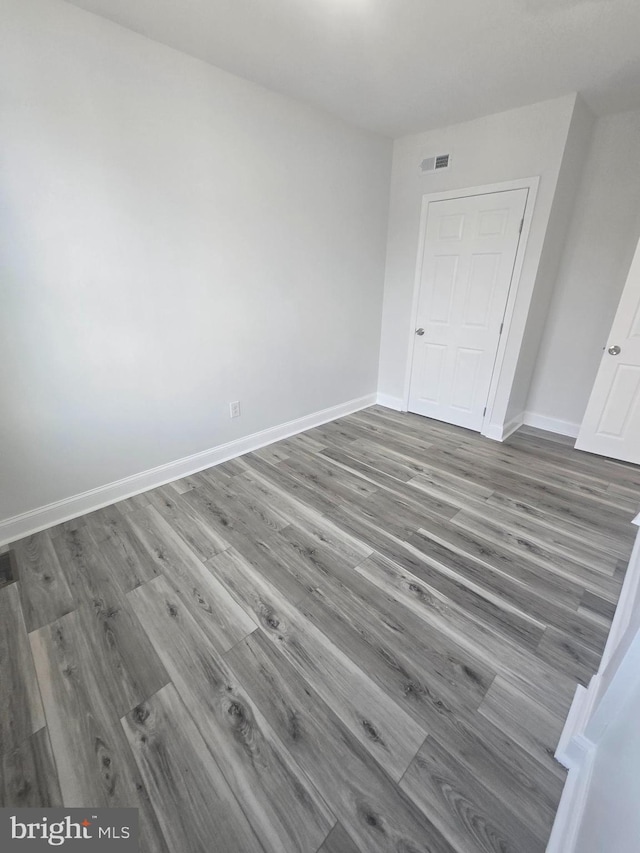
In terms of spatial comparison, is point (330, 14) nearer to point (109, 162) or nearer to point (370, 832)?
point (109, 162)

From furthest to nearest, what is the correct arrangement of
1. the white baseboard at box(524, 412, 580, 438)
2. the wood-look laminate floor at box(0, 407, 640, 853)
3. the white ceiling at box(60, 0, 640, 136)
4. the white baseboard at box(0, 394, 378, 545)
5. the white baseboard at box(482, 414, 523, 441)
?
1. the white baseboard at box(524, 412, 580, 438)
2. the white baseboard at box(482, 414, 523, 441)
3. the white baseboard at box(0, 394, 378, 545)
4. the white ceiling at box(60, 0, 640, 136)
5. the wood-look laminate floor at box(0, 407, 640, 853)

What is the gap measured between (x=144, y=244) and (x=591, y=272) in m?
3.49

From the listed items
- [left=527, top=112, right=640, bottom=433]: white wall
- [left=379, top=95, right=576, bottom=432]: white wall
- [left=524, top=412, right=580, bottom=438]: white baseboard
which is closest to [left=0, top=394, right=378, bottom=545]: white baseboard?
[left=379, top=95, right=576, bottom=432]: white wall

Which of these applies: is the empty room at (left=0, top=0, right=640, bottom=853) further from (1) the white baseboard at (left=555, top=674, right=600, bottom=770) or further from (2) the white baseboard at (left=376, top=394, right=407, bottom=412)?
(2) the white baseboard at (left=376, top=394, right=407, bottom=412)

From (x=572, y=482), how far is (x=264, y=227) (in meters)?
2.97

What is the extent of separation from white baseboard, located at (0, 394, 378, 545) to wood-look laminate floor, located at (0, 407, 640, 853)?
0.32 ft

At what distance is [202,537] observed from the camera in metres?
2.04

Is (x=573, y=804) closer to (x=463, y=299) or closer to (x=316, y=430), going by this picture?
(x=316, y=430)

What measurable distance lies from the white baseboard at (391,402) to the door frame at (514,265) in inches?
15.4

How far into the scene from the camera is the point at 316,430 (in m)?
3.48

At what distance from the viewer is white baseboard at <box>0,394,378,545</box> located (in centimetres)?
204

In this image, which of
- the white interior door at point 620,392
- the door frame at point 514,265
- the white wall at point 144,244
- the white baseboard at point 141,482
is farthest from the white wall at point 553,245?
the white baseboard at point 141,482

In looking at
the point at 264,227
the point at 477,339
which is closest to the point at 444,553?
the point at 477,339

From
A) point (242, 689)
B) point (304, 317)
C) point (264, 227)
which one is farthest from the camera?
point (304, 317)
